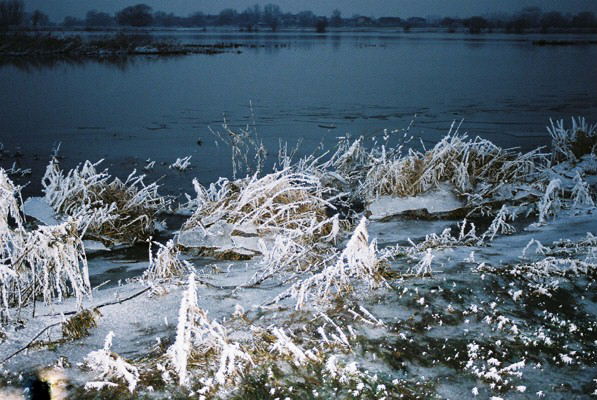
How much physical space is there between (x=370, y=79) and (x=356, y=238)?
26.5 m

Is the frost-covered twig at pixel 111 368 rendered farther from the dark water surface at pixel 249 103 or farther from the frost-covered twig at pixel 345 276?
the dark water surface at pixel 249 103

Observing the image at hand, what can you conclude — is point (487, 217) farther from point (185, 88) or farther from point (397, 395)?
point (185, 88)

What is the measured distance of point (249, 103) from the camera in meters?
20.6

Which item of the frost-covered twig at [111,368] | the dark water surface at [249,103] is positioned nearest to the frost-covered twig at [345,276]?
the frost-covered twig at [111,368]

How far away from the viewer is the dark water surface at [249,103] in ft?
47.2

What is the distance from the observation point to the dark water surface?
14.4 m

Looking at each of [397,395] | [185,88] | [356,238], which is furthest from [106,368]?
[185,88]

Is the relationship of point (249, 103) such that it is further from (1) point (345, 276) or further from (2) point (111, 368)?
(2) point (111, 368)

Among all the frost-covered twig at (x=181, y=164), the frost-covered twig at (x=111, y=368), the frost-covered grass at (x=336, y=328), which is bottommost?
the frost-covered twig at (x=181, y=164)

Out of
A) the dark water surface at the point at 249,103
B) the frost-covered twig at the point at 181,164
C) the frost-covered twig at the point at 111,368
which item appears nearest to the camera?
the frost-covered twig at the point at 111,368

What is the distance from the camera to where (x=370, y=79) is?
96.0 feet

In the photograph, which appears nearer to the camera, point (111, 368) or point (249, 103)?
point (111, 368)

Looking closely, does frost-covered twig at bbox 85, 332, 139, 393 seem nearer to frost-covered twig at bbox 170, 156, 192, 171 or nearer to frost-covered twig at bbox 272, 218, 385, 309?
frost-covered twig at bbox 272, 218, 385, 309

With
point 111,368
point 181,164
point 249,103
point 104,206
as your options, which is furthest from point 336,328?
point 249,103
